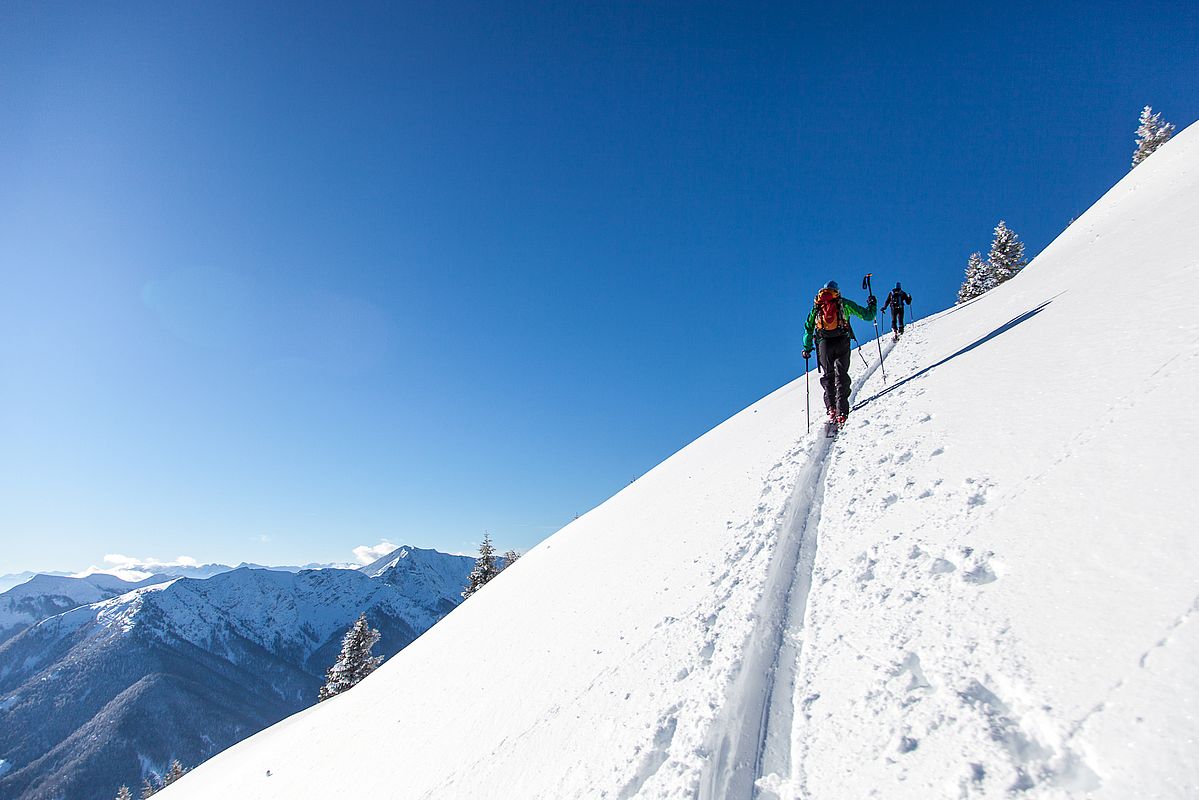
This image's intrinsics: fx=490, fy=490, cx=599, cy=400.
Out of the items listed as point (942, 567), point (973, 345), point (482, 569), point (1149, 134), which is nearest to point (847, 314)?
point (973, 345)

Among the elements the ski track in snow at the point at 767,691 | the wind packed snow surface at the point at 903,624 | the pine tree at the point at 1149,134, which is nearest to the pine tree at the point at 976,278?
the pine tree at the point at 1149,134

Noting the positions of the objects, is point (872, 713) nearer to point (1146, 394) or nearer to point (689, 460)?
point (1146, 394)

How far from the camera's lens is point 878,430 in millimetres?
7586

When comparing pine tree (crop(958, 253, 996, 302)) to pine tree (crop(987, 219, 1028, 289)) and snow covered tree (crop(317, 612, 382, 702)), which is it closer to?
pine tree (crop(987, 219, 1028, 289))

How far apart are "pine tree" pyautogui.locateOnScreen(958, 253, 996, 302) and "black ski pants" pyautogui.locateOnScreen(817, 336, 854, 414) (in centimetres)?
3965

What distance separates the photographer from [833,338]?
10.1 m

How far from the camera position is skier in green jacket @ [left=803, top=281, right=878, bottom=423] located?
9.55 meters

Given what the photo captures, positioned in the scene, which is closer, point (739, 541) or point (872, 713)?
point (872, 713)

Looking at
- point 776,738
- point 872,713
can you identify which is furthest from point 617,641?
point 872,713

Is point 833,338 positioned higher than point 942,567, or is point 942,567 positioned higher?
point 833,338

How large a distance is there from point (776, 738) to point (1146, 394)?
A: 4.15m

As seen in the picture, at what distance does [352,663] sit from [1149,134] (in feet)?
240

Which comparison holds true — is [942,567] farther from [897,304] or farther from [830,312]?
[897,304]

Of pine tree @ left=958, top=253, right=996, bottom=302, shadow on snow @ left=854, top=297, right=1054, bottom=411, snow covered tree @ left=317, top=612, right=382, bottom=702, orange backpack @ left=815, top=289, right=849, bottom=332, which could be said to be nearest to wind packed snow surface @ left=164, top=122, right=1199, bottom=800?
shadow on snow @ left=854, top=297, right=1054, bottom=411
